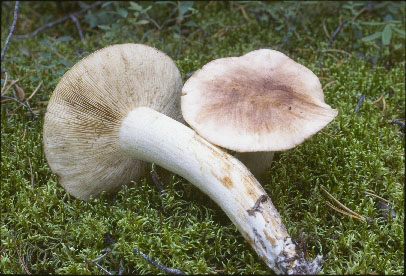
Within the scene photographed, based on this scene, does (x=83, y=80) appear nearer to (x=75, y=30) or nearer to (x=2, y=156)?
(x=2, y=156)

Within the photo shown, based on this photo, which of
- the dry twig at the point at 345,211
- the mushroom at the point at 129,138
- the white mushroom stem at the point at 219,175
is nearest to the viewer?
the white mushroom stem at the point at 219,175

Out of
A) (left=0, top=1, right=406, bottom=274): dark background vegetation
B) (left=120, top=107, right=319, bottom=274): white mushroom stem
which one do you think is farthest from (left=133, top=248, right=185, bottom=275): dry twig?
(left=120, top=107, right=319, bottom=274): white mushroom stem

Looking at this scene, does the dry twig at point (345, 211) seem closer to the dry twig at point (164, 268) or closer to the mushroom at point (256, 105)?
the mushroom at point (256, 105)

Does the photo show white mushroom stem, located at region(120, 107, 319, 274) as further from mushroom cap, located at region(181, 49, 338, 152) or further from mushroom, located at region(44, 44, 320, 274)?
mushroom cap, located at region(181, 49, 338, 152)

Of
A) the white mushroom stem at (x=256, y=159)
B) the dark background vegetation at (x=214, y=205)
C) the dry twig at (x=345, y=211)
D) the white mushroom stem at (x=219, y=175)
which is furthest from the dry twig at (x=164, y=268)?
the dry twig at (x=345, y=211)

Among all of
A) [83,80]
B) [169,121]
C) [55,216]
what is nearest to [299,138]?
[169,121]

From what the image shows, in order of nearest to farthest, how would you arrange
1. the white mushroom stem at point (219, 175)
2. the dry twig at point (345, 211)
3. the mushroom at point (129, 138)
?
the white mushroom stem at point (219, 175)
the mushroom at point (129, 138)
the dry twig at point (345, 211)
